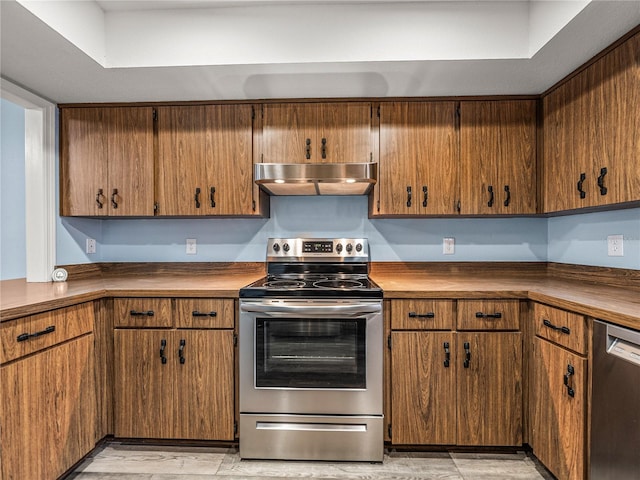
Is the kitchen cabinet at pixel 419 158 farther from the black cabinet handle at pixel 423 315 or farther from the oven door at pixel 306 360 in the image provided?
the oven door at pixel 306 360

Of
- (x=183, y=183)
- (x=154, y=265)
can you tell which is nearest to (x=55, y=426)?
(x=154, y=265)

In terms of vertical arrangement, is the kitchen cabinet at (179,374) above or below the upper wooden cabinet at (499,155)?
below

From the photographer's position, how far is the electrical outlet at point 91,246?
8.89ft

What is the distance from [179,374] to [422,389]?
133 centimetres

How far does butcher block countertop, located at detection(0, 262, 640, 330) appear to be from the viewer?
162 cm

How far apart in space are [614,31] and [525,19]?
1.34ft

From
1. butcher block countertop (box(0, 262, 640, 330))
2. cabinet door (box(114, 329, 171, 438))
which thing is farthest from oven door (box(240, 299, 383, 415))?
cabinet door (box(114, 329, 171, 438))

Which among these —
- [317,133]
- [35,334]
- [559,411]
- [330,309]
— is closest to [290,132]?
[317,133]

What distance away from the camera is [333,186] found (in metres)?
2.41

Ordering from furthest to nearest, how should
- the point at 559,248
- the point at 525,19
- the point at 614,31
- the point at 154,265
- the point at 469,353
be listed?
1. the point at 154,265
2. the point at 559,248
3. the point at 469,353
4. the point at 525,19
5. the point at 614,31

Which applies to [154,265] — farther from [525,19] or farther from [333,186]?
[525,19]

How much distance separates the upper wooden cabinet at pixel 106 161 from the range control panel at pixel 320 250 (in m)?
0.89

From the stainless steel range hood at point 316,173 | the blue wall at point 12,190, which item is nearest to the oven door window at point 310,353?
the stainless steel range hood at point 316,173

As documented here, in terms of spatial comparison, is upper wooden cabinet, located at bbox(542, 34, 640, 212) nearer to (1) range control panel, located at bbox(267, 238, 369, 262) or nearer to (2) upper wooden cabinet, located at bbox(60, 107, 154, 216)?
(1) range control panel, located at bbox(267, 238, 369, 262)
